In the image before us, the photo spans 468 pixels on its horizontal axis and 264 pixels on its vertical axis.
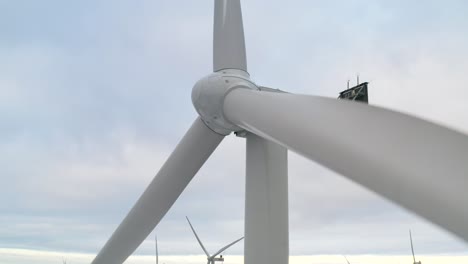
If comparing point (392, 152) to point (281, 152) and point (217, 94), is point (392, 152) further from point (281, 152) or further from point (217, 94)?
point (281, 152)

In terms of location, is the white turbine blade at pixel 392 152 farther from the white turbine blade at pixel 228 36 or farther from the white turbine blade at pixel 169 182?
the white turbine blade at pixel 228 36

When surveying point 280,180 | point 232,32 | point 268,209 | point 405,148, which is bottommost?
point 405,148

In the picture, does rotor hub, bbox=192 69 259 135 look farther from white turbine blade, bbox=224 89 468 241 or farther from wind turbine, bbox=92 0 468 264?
white turbine blade, bbox=224 89 468 241

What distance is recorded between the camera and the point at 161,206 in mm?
13539

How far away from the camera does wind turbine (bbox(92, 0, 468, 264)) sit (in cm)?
386

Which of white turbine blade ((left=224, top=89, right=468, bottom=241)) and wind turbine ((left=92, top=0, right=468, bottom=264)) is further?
wind turbine ((left=92, top=0, right=468, bottom=264))

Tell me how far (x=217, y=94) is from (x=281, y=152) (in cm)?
Result: 245

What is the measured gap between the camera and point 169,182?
13.3 metres

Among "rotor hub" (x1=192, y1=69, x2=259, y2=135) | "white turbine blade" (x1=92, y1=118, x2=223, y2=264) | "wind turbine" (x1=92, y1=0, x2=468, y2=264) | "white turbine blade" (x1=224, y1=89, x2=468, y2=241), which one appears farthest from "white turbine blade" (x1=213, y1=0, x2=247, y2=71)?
"white turbine blade" (x1=224, y1=89, x2=468, y2=241)

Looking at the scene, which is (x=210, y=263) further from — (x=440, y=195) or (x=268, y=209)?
(x=440, y=195)

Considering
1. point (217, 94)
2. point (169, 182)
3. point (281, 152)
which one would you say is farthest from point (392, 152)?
point (169, 182)

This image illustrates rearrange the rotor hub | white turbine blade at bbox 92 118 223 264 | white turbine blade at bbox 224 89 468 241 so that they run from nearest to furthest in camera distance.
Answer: white turbine blade at bbox 224 89 468 241 < the rotor hub < white turbine blade at bbox 92 118 223 264

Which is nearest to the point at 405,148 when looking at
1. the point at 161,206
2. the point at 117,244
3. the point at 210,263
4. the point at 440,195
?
the point at 440,195

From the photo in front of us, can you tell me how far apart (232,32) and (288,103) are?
21.9 feet
